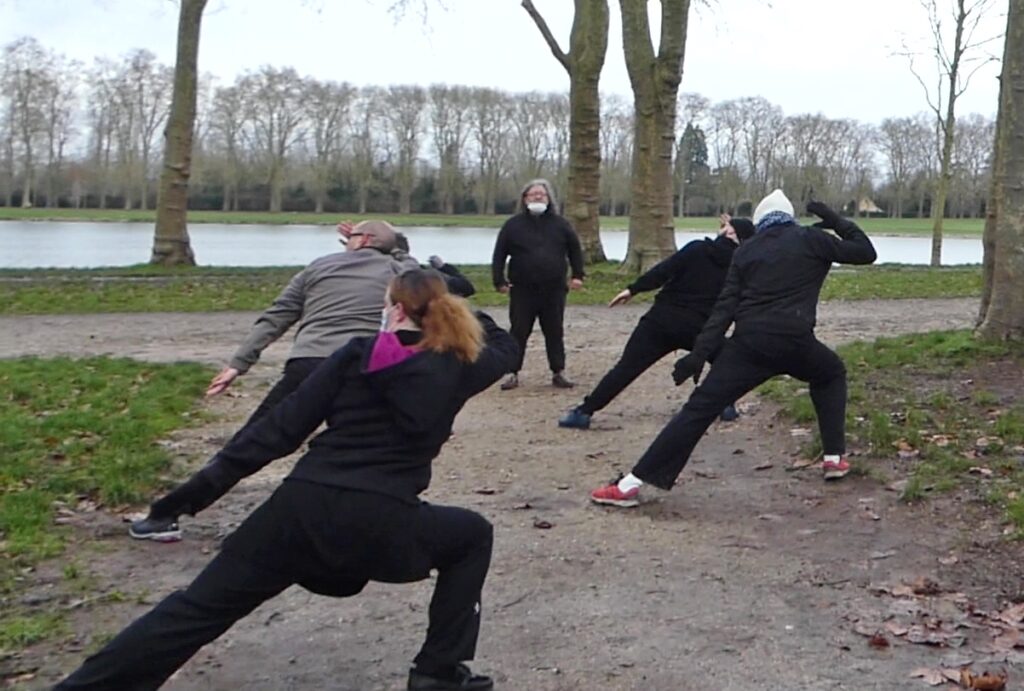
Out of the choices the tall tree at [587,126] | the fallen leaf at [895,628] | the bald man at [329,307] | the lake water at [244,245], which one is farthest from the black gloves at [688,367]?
the lake water at [244,245]

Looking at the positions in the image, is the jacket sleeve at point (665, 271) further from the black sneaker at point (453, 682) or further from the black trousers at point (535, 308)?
the black sneaker at point (453, 682)

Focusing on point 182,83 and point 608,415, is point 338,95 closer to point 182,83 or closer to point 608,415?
point 182,83

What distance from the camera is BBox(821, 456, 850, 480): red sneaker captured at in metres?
7.95

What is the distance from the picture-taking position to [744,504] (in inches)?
303

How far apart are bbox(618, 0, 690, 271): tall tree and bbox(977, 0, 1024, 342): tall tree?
38.5 ft

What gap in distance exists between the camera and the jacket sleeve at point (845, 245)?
297 inches

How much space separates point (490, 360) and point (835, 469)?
3833 mm

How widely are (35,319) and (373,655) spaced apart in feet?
43.4

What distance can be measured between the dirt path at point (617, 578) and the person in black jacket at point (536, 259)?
61.1 inches

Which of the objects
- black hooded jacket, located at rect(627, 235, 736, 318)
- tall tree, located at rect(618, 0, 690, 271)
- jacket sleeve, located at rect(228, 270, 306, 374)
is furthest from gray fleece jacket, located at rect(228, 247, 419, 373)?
tall tree, located at rect(618, 0, 690, 271)

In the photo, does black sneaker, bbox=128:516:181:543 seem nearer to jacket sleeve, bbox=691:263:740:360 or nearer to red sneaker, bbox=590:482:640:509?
red sneaker, bbox=590:482:640:509

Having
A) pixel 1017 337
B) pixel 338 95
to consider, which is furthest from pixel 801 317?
pixel 338 95

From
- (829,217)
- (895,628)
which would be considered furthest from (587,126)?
(895,628)

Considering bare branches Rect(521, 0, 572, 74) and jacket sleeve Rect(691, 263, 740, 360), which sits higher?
bare branches Rect(521, 0, 572, 74)
